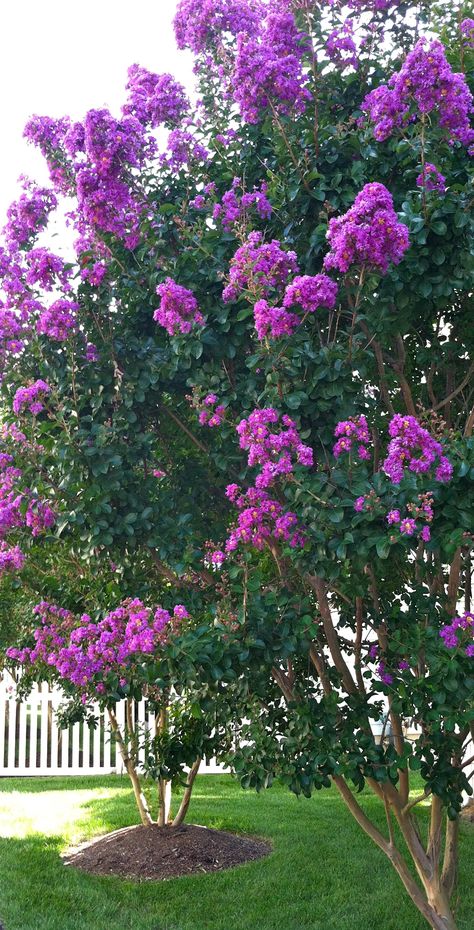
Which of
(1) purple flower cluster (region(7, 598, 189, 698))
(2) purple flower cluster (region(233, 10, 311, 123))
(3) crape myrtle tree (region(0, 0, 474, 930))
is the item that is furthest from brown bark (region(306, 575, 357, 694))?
(2) purple flower cluster (region(233, 10, 311, 123))

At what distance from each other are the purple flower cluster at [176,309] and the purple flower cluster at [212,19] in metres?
1.39

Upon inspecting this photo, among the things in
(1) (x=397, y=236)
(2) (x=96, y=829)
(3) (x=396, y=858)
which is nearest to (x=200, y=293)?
(1) (x=397, y=236)

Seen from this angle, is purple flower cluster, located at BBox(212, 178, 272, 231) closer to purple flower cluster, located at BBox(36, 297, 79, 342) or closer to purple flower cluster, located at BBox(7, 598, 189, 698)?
purple flower cluster, located at BBox(36, 297, 79, 342)

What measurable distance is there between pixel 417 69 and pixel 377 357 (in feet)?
3.54

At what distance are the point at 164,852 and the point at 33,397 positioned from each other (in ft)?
11.5

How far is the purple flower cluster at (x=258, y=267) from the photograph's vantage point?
3244 mm

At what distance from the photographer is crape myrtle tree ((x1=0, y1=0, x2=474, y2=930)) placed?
314cm

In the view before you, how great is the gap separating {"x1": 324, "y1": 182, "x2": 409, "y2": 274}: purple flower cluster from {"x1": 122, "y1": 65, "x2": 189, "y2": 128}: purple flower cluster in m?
1.28

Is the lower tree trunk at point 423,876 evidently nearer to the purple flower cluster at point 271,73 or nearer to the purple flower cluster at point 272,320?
the purple flower cluster at point 272,320

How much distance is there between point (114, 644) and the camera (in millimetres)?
3490

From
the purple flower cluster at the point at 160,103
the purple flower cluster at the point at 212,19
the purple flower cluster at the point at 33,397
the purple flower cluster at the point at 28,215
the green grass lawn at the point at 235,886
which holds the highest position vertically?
the purple flower cluster at the point at 212,19

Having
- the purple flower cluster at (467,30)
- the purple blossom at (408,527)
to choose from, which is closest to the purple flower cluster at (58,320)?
the purple blossom at (408,527)

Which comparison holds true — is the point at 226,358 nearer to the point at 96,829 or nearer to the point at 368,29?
the point at 368,29

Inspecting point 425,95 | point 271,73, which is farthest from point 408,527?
point 271,73
